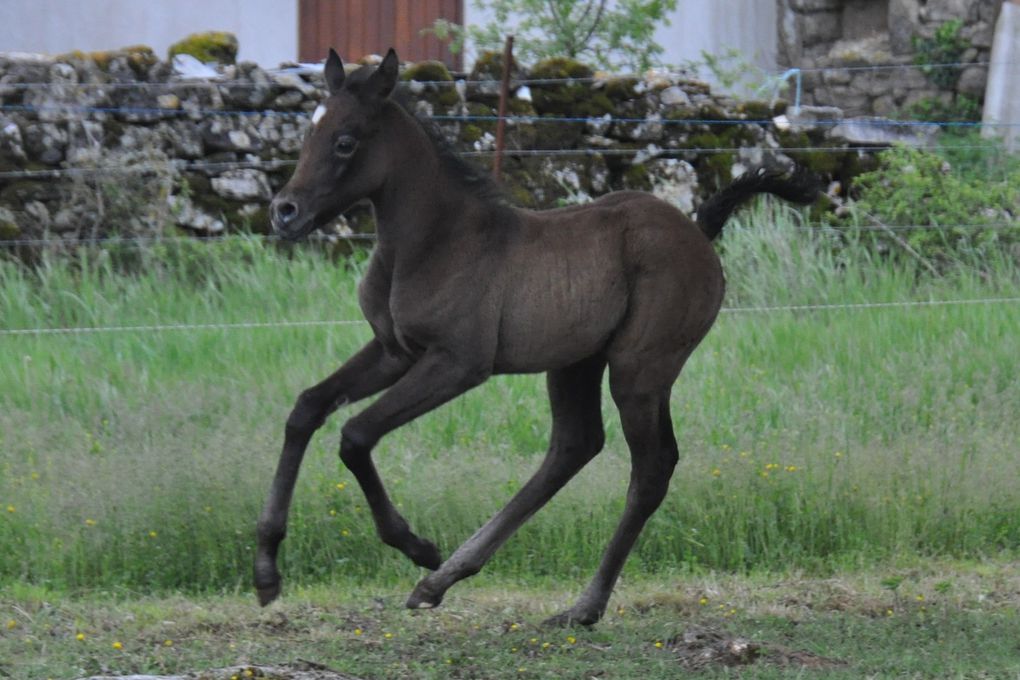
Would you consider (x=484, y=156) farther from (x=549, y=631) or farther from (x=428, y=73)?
(x=549, y=631)

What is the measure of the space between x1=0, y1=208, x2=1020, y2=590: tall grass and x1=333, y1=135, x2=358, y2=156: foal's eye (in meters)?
2.51

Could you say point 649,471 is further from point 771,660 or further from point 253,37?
point 253,37

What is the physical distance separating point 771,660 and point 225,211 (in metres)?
6.27

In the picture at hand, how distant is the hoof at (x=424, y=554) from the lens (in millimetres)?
5363

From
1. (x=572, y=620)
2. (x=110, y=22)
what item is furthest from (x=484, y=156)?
(x=572, y=620)

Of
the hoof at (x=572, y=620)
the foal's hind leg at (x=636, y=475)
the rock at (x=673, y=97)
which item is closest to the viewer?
the foal's hind leg at (x=636, y=475)

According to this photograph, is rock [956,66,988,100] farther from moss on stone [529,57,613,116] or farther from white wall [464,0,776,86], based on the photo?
moss on stone [529,57,613,116]

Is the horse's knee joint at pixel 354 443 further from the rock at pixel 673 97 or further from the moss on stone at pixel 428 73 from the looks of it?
the rock at pixel 673 97

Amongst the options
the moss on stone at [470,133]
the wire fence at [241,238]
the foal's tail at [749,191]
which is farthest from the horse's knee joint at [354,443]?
the moss on stone at [470,133]

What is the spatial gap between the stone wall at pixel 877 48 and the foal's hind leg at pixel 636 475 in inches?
433

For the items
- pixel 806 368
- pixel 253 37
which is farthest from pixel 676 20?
pixel 806 368

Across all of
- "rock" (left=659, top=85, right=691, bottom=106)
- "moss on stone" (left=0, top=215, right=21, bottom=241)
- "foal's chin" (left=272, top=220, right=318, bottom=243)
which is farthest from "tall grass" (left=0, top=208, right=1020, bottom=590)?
"foal's chin" (left=272, top=220, right=318, bottom=243)

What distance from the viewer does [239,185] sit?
10.6m

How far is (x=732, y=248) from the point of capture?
10.1 metres
